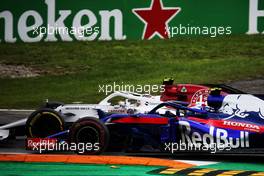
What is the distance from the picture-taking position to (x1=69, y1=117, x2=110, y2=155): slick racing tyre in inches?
334

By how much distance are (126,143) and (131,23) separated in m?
3.45

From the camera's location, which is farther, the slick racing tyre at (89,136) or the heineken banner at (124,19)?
the heineken banner at (124,19)

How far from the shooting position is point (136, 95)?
10859 millimetres

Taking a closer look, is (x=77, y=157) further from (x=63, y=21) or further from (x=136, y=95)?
(x=63, y=21)

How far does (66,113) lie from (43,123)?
537 mm

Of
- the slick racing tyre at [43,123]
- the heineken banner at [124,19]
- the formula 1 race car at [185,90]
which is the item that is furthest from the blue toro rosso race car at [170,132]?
the heineken banner at [124,19]

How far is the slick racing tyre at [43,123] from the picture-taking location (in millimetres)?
9289

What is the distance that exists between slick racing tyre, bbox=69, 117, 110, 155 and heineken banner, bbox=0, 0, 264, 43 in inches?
Result: 125

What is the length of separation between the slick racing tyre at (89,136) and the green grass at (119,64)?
2795mm

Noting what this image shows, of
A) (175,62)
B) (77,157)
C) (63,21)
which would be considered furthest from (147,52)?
(77,157)

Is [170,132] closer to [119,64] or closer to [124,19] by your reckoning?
[119,64]

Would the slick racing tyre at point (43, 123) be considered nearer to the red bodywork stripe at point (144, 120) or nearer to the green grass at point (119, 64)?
the red bodywork stripe at point (144, 120)

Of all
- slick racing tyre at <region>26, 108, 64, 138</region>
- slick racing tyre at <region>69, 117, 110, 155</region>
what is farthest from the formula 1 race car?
slick racing tyre at <region>69, 117, 110, 155</region>

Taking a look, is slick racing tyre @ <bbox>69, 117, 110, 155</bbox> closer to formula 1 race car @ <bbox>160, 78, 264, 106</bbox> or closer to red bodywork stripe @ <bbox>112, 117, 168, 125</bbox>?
red bodywork stripe @ <bbox>112, 117, 168, 125</bbox>
